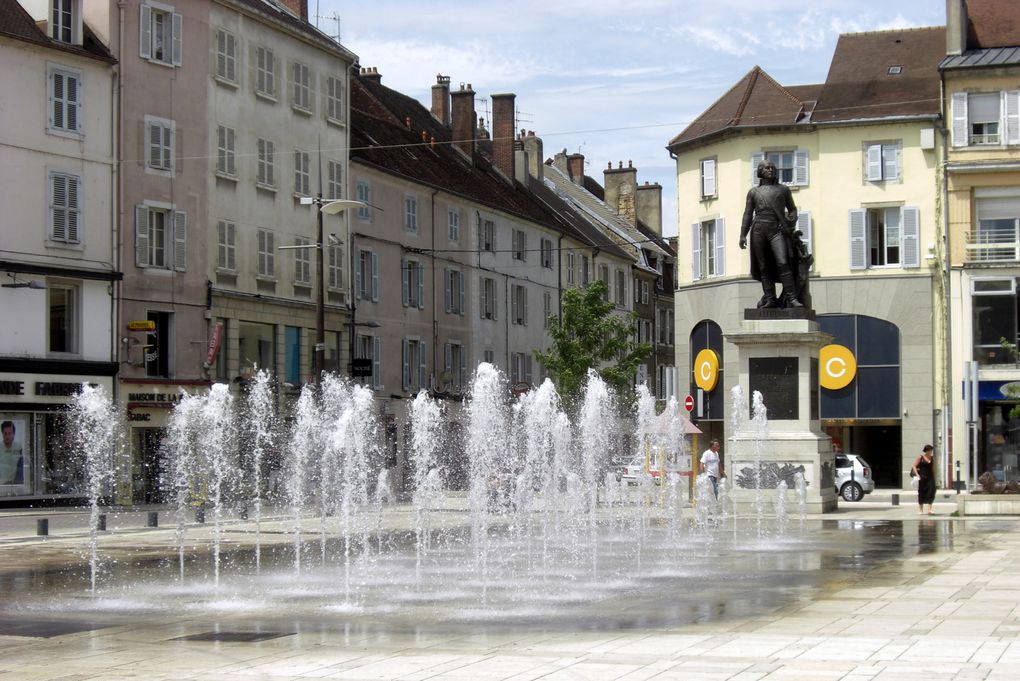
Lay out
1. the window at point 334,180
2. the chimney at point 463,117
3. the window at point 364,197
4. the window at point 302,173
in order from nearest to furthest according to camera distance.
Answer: the window at point 302,173 → the window at point 334,180 → the window at point 364,197 → the chimney at point 463,117

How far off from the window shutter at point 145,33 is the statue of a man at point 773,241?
2174cm

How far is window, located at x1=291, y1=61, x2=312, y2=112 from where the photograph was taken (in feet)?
164

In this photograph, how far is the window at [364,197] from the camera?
175ft

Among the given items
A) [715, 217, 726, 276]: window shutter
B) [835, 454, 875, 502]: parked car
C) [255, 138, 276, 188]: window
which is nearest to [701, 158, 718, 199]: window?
[715, 217, 726, 276]: window shutter

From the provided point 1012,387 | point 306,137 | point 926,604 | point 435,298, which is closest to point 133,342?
point 306,137

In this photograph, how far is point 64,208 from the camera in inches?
1577

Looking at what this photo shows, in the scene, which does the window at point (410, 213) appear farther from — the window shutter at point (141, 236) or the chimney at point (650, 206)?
the chimney at point (650, 206)

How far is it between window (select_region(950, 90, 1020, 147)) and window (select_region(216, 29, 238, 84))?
22530mm

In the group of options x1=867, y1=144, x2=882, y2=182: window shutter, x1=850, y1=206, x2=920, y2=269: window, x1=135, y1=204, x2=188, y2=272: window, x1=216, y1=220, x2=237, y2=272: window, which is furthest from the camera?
x1=867, y1=144, x2=882, y2=182: window shutter

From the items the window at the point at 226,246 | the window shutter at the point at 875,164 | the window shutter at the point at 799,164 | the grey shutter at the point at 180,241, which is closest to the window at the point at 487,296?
the window shutter at the point at 799,164

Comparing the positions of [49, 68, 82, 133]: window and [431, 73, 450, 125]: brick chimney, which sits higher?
[431, 73, 450, 125]: brick chimney

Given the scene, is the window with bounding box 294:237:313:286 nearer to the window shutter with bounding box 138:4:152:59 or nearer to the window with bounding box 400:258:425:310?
the window with bounding box 400:258:425:310

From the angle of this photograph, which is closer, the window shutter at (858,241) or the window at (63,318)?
the window at (63,318)

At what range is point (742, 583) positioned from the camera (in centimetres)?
1614
